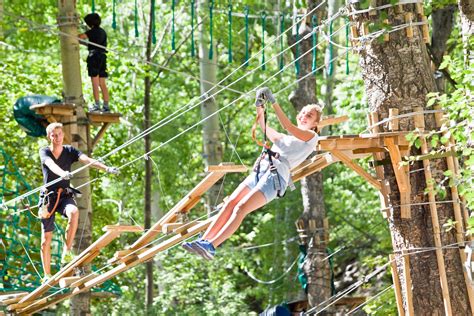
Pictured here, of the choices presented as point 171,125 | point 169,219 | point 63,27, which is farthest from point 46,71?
point 169,219

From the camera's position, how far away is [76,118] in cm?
1312

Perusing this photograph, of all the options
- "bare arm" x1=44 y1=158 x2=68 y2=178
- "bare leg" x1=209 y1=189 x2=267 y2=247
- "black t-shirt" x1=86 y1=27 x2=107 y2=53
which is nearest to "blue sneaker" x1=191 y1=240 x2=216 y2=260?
"bare leg" x1=209 y1=189 x2=267 y2=247

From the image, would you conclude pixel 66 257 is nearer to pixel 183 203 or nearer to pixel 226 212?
pixel 183 203

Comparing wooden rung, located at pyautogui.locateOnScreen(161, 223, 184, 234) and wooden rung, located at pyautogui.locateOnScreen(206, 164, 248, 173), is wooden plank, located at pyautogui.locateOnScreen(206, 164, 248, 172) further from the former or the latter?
wooden rung, located at pyautogui.locateOnScreen(161, 223, 184, 234)

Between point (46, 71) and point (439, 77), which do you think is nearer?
point (439, 77)

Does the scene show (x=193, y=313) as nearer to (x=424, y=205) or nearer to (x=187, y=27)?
(x=424, y=205)

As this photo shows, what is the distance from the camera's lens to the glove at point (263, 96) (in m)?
8.37

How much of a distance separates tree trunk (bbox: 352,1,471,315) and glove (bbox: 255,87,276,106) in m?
1.45

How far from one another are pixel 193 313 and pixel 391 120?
6791 mm

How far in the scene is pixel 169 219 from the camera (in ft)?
33.2

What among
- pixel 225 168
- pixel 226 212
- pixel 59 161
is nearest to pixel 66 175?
pixel 59 161

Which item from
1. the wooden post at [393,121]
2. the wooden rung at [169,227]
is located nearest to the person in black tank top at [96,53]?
the wooden rung at [169,227]

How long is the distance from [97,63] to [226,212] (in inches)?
207

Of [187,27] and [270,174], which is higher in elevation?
[187,27]
